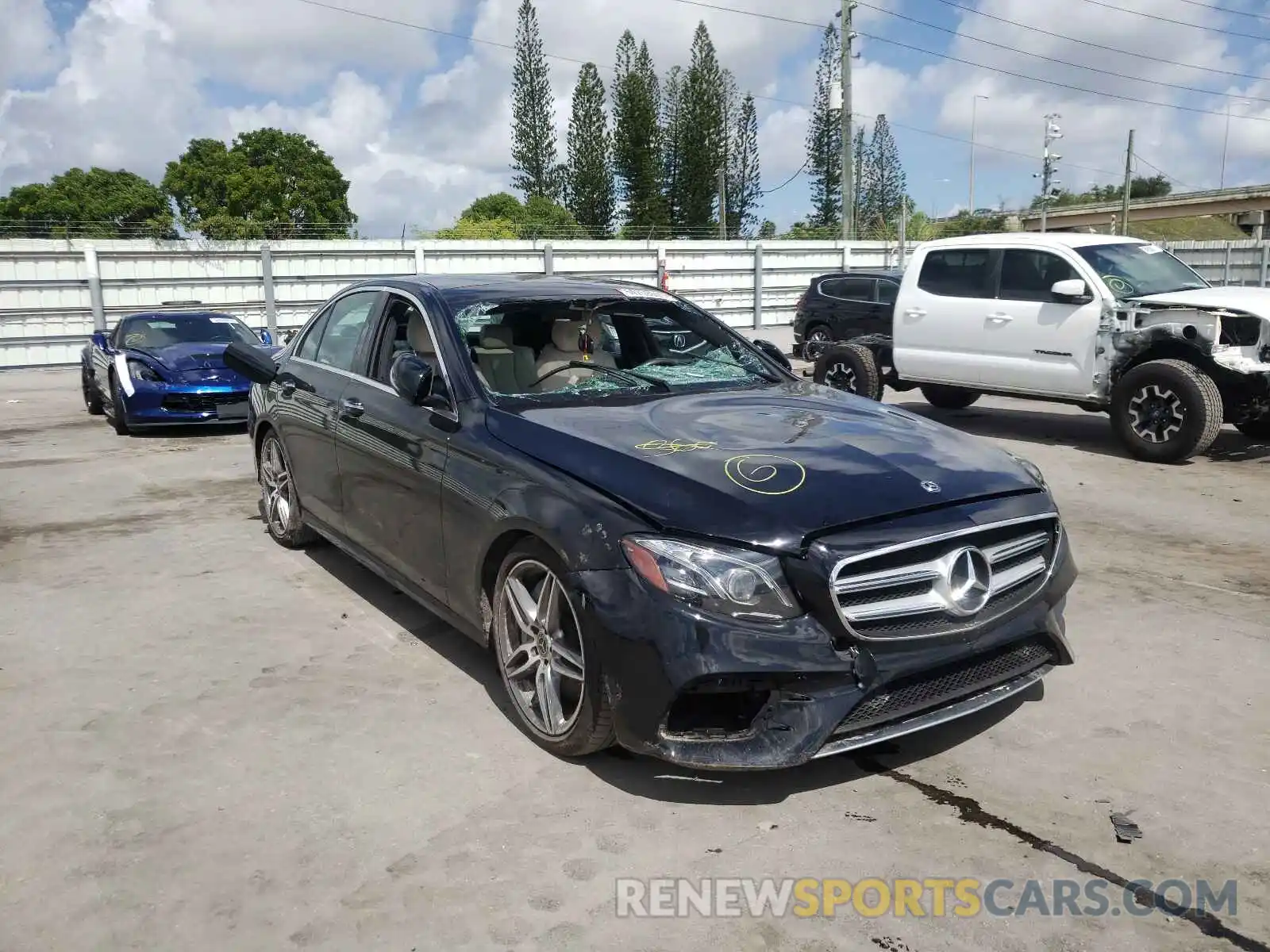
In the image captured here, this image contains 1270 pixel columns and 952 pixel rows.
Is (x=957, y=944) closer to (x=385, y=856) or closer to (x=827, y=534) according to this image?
(x=827, y=534)

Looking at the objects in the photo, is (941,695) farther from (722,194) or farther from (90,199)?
(90,199)

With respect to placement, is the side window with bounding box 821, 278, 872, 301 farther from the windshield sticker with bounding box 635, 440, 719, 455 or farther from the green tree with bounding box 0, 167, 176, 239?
the green tree with bounding box 0, 167, 176, 239

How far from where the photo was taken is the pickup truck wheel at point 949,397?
11.6 metres

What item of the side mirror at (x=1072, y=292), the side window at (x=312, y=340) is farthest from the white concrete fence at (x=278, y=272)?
the side window at (x=312, y=340)

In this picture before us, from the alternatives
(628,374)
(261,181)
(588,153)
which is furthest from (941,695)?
(261,181)

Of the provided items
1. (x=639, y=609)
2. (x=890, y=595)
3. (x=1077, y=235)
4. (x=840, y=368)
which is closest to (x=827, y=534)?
(x=890, y=595)

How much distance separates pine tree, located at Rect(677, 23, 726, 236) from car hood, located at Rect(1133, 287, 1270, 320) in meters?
50.7

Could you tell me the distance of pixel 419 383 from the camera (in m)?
4.11

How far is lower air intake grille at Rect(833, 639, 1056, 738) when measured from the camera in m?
2.99

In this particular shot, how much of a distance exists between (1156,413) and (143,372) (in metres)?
9.91

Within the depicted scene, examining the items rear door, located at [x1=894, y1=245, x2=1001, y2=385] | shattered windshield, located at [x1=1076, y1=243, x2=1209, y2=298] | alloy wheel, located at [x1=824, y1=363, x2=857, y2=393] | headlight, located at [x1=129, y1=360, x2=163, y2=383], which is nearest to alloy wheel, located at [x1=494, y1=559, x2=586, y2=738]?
shattered windshield, located at [x1=1076, y1=243, x2=1209, y2=298]

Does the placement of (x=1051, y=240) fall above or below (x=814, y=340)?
above

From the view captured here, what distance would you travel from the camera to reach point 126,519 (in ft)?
23.7

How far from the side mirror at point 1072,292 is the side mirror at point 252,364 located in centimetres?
654
